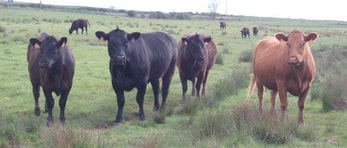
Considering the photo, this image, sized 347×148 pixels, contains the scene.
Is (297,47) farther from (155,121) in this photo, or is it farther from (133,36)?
(133,36)

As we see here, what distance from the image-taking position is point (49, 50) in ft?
28.2

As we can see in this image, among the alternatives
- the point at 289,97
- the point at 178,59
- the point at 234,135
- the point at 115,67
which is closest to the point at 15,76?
the point at 178,59

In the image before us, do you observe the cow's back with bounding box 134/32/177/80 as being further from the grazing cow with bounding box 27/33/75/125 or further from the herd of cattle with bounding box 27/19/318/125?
the grazing cow with bounding box 27/33/75/125

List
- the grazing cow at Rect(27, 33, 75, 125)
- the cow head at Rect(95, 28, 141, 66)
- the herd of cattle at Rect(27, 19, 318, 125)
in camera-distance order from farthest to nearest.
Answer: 1. the cow head at Rect(95, 28, 141, 66)
2. the grazing cow at Rect(27, 33, 75, 125)
3. the herd of cattle at Rect(27, 19, 318, 125)

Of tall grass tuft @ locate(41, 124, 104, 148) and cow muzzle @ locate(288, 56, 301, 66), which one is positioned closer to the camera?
tall grass tuft @ locate(41, 124, 104, 148)

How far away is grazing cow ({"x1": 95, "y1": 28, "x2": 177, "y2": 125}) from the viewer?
29.5 ft

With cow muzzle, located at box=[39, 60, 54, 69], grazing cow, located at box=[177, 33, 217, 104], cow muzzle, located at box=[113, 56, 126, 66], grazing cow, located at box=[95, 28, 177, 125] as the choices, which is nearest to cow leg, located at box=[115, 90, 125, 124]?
grazing cow, located at box=[95, 28, 177, 125]

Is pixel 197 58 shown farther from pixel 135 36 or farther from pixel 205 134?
pixel 205 134

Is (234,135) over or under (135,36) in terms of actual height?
under

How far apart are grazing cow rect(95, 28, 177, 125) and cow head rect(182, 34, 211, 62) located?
734 mm

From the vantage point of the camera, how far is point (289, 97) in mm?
12414

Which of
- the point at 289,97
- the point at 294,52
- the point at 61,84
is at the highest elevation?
the point at 294,52

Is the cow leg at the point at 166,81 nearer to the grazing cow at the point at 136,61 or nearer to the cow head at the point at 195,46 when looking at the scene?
the grazing cow at the point at 136,61

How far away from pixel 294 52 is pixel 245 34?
31584mm
